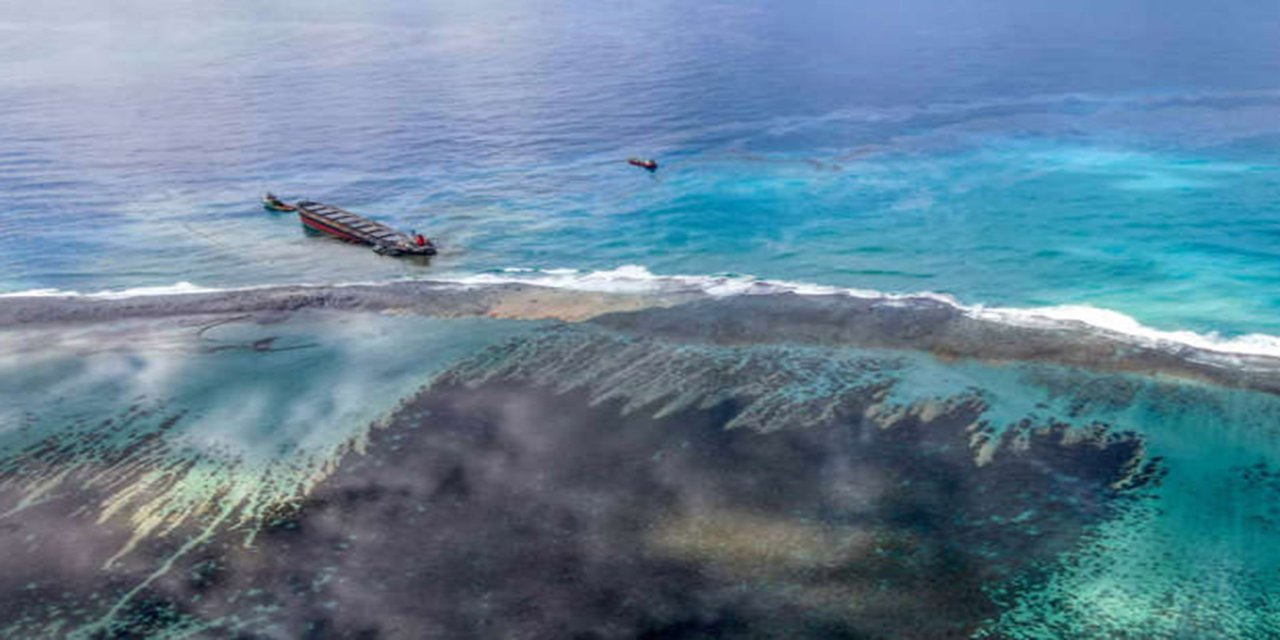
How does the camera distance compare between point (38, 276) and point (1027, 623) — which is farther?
point (38, 276)

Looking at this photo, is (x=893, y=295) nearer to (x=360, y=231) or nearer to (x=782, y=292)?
(x=782, y=292)

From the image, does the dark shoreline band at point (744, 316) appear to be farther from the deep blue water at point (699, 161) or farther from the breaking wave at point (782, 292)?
the deep blue water at point (699, 161)

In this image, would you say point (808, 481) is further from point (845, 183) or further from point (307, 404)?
point (845, 183)

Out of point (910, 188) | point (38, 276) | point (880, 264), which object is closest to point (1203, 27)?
point (910, 188)

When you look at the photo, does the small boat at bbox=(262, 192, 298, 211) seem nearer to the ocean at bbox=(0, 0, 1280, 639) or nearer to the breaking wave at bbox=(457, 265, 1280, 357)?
the ocean at bbox=(0, 0, 1280, 639)

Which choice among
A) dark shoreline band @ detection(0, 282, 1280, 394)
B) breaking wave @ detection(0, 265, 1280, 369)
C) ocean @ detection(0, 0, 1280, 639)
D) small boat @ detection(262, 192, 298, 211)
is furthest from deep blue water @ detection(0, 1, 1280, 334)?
dark shoreline band @ detection(0, 282, 1280, 394)

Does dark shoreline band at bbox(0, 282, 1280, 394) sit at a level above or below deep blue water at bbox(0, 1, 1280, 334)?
below
